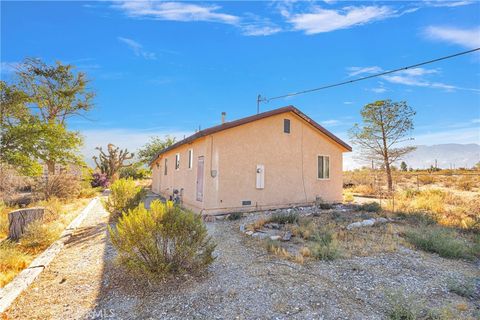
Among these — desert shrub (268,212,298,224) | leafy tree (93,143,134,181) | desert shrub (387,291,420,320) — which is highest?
leafy tree (93,143,134,181)

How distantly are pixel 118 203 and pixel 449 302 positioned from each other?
942 cm

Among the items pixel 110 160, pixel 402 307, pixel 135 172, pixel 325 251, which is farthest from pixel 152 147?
pixel 402 307

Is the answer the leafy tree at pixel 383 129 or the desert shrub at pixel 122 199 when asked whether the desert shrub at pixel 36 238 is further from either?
the leafy tree at pixel 383 129

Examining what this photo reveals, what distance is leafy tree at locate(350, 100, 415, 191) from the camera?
63.2 feet

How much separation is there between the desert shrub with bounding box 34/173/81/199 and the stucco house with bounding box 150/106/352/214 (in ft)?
19.2

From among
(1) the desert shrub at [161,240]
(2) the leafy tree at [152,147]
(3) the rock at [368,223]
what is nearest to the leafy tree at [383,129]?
(3) the rock at [368,223]

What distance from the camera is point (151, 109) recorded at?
19656 millimetres

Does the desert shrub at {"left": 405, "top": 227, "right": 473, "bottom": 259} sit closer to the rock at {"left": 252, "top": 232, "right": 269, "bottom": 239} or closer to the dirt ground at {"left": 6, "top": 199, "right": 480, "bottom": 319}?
the dirt ground at {"left": 6, "top": 199, "right": 480, "bottom": 319}

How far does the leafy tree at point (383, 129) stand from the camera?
1927 centimetres

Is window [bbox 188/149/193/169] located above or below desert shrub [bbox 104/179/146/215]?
above

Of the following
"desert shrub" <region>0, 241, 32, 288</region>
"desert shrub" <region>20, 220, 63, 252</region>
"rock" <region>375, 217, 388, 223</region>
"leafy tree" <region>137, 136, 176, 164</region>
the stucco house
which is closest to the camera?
"desert shrub" <region>0, 241, 32, 288</region>

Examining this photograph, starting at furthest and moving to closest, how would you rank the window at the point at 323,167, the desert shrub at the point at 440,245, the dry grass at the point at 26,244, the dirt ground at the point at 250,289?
the window at the point at 323,167 → the desert shrub at the point at 440,245 → the dry grass at the point at 26,244 → the dirt ground at the point at 250,289

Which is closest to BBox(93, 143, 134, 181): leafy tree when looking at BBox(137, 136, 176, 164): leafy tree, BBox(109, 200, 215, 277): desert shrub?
BBox(137, 136, 176, 164): leafy tree

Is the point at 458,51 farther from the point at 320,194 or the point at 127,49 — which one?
the point at 127,49
